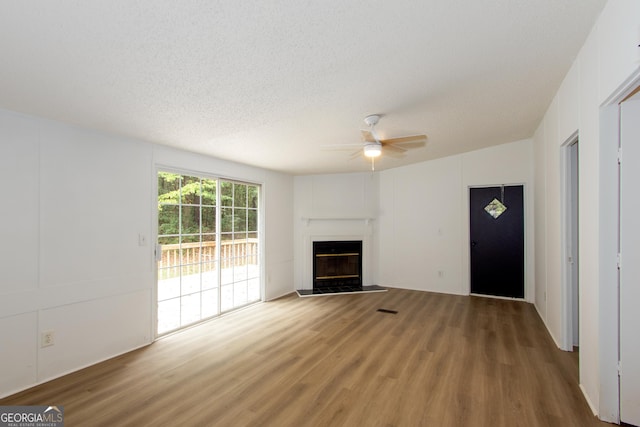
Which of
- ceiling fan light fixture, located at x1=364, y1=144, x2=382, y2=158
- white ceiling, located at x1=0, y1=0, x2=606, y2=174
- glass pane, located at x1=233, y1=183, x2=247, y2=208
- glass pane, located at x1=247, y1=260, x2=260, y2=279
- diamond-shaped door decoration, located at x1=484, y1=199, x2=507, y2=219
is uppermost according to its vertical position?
white ceiling, located at x1=0, y1=0, x2=606, y2=174

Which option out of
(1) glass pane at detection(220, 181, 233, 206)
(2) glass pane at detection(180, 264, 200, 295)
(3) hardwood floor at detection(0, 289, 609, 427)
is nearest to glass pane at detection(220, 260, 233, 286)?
(2) glass pane at detection(180, 264, 200, 295)

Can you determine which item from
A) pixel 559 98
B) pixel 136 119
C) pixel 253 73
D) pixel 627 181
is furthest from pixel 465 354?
pixel 136 119

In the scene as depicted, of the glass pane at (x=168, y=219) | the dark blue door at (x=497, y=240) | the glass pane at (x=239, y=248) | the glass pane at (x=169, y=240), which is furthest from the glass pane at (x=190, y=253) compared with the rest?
the dark blue door at (x=497, y=240)

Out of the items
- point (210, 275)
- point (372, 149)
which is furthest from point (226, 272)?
point (372, 149)

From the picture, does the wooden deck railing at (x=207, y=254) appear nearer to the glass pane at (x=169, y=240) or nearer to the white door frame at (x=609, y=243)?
the glass pane at (x=169, y=240)

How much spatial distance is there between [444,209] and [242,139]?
3939 millimetres

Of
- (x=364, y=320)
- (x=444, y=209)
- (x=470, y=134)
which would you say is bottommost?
(x=364, y=320)

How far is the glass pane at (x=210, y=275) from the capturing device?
427cm

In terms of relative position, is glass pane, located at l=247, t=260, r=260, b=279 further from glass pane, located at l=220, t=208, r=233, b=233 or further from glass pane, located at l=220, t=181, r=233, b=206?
glass pane, located at l=220, t=181, r=233, b=206

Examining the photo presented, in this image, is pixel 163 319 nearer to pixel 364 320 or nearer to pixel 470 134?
pixel 364 320

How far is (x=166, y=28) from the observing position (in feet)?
5.17

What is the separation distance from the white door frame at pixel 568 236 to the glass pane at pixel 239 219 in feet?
13.7

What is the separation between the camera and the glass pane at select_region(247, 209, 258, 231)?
5.16 m

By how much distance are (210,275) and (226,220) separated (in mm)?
841
